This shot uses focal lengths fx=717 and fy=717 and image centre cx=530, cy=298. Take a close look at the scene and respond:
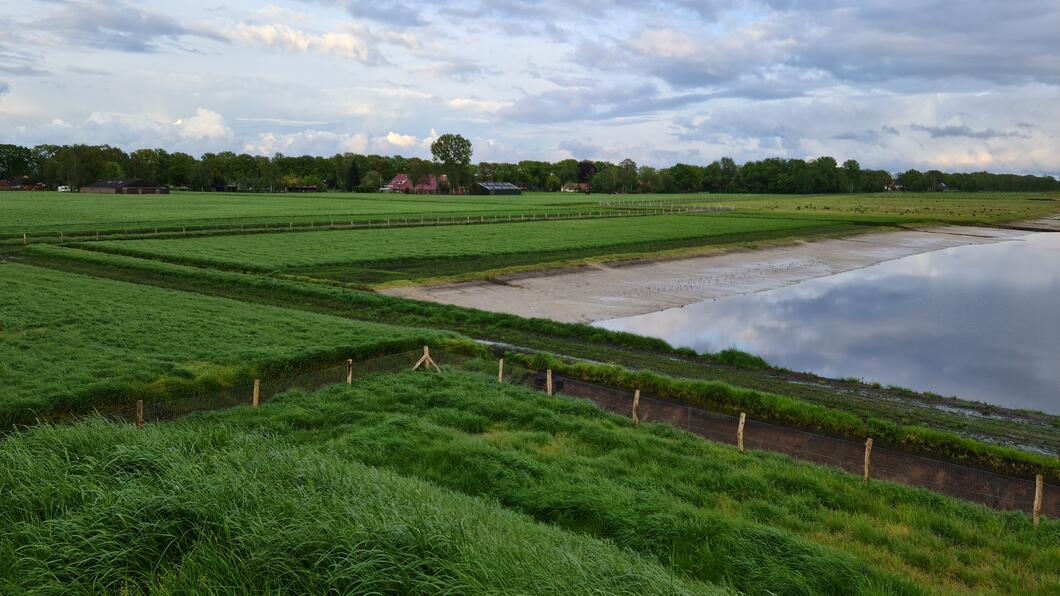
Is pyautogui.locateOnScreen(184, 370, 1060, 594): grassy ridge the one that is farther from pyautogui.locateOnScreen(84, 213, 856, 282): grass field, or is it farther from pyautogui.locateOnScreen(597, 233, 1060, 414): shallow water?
pyautogui.locateOnScreen(84, 213, 856, 282): grass field

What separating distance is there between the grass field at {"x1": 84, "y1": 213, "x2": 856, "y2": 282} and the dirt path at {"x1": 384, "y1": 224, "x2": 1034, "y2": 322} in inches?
192

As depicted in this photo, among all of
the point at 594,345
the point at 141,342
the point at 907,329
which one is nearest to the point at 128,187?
the point at 141,342

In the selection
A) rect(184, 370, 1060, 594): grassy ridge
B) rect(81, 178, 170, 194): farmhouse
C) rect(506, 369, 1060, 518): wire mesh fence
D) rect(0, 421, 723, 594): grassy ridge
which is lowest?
rect(506, 369, 1060, 518): wire mesh fence

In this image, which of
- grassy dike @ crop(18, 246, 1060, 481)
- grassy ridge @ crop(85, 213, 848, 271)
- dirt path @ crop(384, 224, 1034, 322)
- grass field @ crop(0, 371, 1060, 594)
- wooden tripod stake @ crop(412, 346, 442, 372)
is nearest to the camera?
grass field @ crop(0, 371, 1060, 594)

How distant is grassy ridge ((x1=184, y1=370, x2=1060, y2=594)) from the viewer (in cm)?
1130

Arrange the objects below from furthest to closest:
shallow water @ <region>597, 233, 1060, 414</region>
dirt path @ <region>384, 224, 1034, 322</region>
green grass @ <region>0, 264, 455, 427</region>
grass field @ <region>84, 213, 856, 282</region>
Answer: grass field @ <region>84, 213, 856, 282</region>, dirt path @ <region>384, 224, 1034, 322</region>, shallow water @ <region>597, 233, 1060, 414</region>, green grass @ <region>0, 264, 455, 427</region>

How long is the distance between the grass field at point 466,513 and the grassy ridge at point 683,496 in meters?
0.05

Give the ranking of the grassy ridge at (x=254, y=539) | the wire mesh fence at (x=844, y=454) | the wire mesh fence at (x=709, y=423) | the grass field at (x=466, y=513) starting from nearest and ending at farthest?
the grassy ridge at (x=254, y=539) < the grass field at (x=466, y=513) < the wire mesh fence at (x=844, y=454) < the wire mesh fence at (x=709, y=423)

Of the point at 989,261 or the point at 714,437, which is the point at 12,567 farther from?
the point at 989,261

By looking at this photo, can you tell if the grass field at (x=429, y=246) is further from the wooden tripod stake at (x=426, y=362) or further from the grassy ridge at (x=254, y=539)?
the grassy ridge at (x=254, y=539)

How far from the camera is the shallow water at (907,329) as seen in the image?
28.5m

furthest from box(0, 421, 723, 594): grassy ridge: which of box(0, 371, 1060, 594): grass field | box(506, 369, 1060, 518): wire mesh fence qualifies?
box(506, 369, 1060, 518): wire mesh fence

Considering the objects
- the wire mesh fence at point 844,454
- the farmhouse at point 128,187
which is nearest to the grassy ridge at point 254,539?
the wire mesh fence at point 844,454

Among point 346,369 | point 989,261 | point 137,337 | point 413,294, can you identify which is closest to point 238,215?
point 413,294
